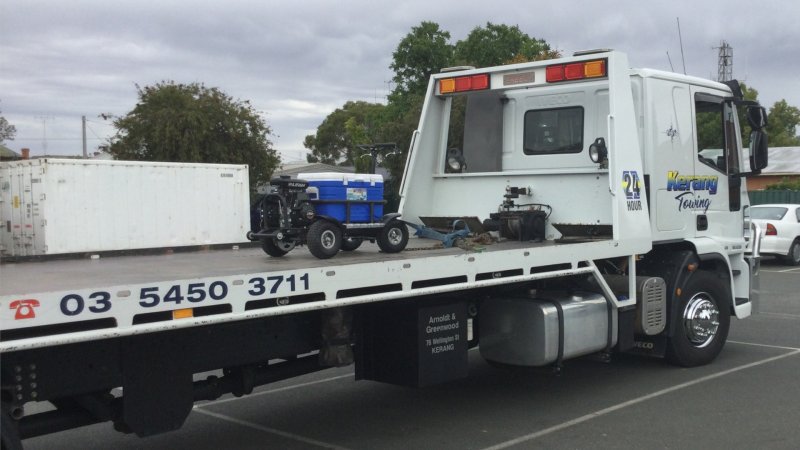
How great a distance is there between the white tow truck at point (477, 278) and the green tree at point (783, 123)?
57491 mm

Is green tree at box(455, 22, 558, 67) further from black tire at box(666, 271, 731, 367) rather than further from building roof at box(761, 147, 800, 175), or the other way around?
black tire at box(666, 271, 731, 367)

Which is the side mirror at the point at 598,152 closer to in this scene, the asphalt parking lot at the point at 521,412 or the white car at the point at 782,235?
the asphalt parking lot at the point at 521,412

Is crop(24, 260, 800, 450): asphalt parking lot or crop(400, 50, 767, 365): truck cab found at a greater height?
crop(400, 50, 767, 365): truck cab

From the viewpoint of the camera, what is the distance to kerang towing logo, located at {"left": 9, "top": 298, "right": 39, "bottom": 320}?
11.9ft

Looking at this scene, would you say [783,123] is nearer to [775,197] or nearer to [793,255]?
[775,197]

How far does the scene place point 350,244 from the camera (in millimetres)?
6961

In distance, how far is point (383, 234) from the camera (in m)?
6.84

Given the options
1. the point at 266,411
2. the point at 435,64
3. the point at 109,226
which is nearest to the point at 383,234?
the point at 266,411

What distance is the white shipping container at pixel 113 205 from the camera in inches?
503

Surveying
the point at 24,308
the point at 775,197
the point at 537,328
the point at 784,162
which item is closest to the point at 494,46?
the point at 775,197

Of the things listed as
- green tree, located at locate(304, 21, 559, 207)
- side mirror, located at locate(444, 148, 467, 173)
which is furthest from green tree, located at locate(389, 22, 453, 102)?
side mirror, located at locate(444, 148, 467, 173)

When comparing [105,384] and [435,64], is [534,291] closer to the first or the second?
[105,384]

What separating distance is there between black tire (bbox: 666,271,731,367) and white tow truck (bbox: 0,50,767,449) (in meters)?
0.02

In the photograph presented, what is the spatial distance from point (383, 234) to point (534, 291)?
1.34 meters
